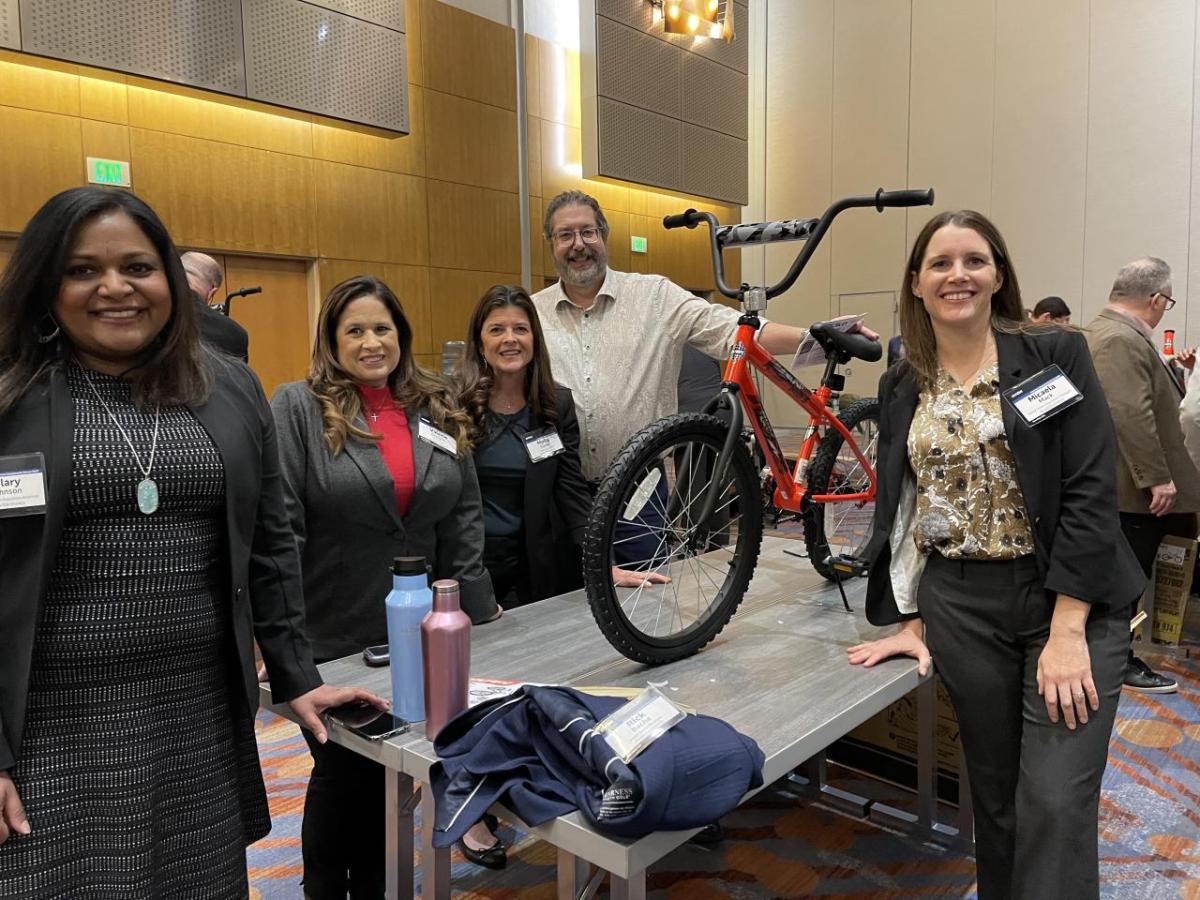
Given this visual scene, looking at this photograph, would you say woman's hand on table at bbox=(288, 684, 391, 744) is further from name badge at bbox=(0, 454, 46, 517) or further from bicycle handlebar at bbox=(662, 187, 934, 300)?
bicycle handlebar at bbox=(662, 187, 934, 300)

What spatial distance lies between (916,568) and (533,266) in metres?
6.89

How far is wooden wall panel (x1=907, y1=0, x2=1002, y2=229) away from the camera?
29.5 ft

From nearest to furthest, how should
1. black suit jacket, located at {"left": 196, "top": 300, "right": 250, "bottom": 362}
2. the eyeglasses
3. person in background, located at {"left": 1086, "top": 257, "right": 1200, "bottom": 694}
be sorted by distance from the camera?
the eyeglasses, black suit jacket, located at {"left": 196, "top": 300, "right": 250, "bottom": 362}, person in background, located at {"left": 1086, "top": 257, "right": 1200, "bottom": 694}

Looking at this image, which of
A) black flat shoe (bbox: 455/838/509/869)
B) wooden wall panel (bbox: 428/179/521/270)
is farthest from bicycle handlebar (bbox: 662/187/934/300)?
wooden wall panel (bbox: 428/179/521/270)

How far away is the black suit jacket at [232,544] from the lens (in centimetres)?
109

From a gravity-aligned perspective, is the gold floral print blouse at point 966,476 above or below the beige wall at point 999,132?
below

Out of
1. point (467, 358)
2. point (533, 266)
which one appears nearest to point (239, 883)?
point (467, 358)

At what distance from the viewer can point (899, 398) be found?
1.81m

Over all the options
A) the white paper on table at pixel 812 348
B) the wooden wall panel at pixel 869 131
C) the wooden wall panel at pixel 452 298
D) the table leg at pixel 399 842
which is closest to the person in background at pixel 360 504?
the table leg at pixel 399 842

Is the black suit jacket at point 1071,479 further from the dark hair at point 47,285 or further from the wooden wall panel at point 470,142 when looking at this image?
the wooden wall panel at point 470,142

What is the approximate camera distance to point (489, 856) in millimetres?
2387

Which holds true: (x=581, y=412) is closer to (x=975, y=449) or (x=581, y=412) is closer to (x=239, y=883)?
(x=975, y=449)

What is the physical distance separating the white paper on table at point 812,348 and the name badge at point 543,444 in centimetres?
69

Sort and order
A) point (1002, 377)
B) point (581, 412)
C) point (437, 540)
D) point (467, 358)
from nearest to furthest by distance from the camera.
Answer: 1. point (1002, 377)
2. point (437, 540)
3. point (467, 358)
4. point (581, 412)
